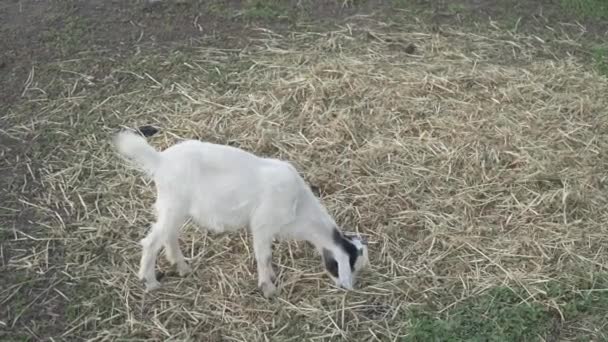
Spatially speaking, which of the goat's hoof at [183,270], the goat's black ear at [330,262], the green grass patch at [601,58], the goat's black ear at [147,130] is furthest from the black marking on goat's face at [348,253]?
the green grass patch at [601,58]

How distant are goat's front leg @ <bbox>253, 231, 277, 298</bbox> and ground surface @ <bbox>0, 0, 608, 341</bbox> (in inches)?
2.6

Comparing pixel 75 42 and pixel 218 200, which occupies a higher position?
pixel 218 200

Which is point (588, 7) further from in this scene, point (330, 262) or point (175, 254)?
point (175, 254)

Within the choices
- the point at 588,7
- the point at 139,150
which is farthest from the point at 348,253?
the point at 588,7

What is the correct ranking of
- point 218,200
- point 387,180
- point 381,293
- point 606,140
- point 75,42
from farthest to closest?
point 75,42
point 606,140
point 387,180
point 381,293
point 218,200

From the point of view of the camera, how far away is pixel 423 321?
3.99 m

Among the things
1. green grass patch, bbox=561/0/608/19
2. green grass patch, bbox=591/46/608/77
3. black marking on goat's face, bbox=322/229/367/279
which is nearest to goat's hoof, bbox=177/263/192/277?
black marking on goat's face, bbox=322/229/367/279

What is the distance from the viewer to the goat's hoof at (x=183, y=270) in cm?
427

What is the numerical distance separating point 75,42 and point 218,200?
303 centimetres

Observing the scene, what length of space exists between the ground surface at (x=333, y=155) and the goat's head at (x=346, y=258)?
0.12 meters

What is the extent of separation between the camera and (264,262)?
409 centimetres

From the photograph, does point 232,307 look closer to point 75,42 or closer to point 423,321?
point 423,321

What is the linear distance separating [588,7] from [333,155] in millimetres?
3384

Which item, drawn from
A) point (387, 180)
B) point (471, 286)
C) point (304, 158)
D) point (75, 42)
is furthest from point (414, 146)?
point (75, 42)
